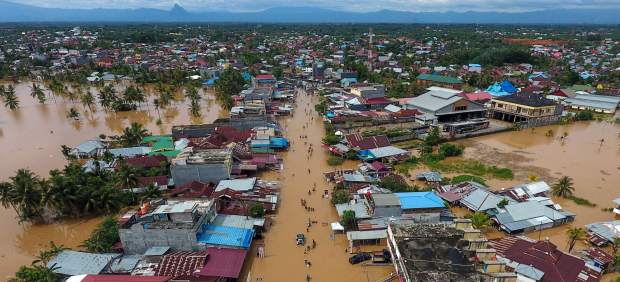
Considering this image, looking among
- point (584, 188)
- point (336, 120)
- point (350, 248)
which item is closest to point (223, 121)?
point (336, 120)

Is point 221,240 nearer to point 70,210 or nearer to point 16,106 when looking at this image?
point 70,210

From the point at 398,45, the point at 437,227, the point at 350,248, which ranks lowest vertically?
the point at 350,248

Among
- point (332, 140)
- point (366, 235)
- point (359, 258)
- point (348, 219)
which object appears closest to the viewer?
point (359, 258)

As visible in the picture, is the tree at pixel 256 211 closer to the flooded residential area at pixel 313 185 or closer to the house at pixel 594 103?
the flooded residential area at pixel 313 185

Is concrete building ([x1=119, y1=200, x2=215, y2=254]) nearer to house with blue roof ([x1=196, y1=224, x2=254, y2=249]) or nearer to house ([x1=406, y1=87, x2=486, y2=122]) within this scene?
house with blue roof ([x1=196, y1=224, x2=254, y2=249])

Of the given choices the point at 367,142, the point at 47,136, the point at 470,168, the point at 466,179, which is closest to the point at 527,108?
the point at 470,168

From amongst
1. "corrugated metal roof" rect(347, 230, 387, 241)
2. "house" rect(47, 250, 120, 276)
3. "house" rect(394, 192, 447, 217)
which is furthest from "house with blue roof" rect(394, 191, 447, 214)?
"house" rect(47, 250, 120, 276)

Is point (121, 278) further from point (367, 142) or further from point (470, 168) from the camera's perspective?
point (470, 168)
